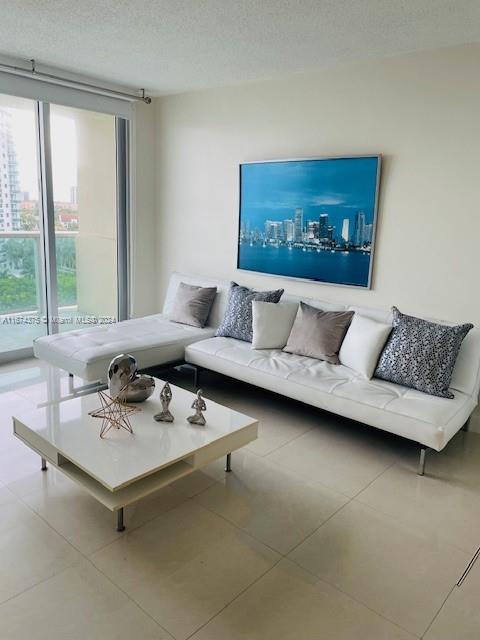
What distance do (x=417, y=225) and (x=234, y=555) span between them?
2.38 meters

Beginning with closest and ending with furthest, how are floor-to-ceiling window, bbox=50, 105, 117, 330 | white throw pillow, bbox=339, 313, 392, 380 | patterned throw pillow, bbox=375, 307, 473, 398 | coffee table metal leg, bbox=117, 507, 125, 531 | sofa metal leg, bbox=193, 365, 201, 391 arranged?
coffee table metal leg, bbox=117, 507, 125, 531
patterned throw pillow, bbox=375, 307, 473, 398
white throw pillow, bbox=339, 313, 392, 380
sofa metal leg, bbox=193, 365, 201, 391
floor-to-ceiling window, bbox=50, 105, 117, 330

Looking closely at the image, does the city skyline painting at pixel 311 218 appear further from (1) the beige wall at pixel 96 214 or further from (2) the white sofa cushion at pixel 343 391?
(1) the beige wall at pixel 96 214

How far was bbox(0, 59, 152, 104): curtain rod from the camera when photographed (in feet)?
12.0

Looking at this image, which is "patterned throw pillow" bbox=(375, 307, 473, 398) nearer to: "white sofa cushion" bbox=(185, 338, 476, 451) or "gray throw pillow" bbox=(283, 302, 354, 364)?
"white sofa cushion" bbox=(185, 338, 476, 451)

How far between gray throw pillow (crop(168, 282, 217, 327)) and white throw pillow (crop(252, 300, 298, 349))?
0.63 meters

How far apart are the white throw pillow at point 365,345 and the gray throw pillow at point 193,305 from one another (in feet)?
4.52

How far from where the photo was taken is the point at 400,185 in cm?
333

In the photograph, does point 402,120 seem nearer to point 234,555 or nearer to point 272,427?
point 272,427

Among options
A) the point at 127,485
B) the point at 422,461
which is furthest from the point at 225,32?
the point at 422,461

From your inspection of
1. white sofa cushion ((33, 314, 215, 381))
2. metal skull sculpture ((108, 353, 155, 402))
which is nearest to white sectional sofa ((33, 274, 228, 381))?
white sofa cushion ((33, 314, 215, 381))

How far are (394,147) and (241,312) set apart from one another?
1612 millimetres

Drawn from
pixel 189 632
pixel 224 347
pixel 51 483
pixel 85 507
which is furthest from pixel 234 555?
pixel 224 347

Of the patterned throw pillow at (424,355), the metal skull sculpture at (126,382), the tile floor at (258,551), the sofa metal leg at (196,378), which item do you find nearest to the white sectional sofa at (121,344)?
the sofa metal leg at (196,378)

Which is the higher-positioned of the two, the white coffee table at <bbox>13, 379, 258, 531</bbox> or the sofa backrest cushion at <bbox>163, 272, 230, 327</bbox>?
the sofa backrest cushion at <bbox>163, 272, 230, 327</bbox>
